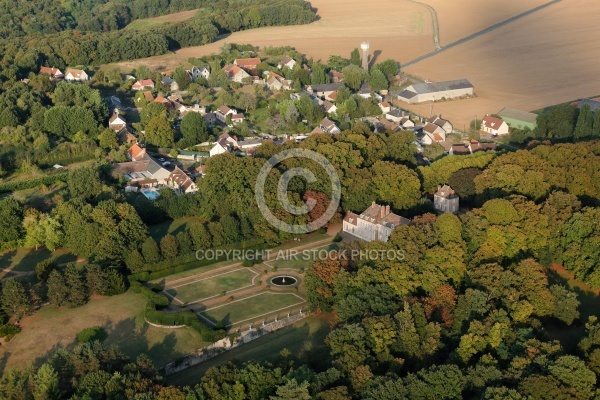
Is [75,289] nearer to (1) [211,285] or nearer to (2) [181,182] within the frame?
(1) [211,285]

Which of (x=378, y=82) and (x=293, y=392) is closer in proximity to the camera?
(x=293, y=392)

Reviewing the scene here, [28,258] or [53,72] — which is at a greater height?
[53,72]

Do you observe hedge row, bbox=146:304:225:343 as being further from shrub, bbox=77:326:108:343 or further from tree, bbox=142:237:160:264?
tree, bbox=142:237:160:264

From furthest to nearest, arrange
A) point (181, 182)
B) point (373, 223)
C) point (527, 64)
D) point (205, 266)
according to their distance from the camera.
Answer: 1. point (527, 64)
2. point (181, 182)
3. point (373, 223)
4. point (205, 266)

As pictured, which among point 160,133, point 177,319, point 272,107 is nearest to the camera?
point 177,319

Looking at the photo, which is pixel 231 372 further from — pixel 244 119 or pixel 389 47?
pixel 389 47

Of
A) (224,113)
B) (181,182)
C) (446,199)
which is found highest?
(446,199)

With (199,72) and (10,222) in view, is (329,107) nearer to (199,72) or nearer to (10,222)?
(199,72)

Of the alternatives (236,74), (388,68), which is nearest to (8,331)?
(236,74)
